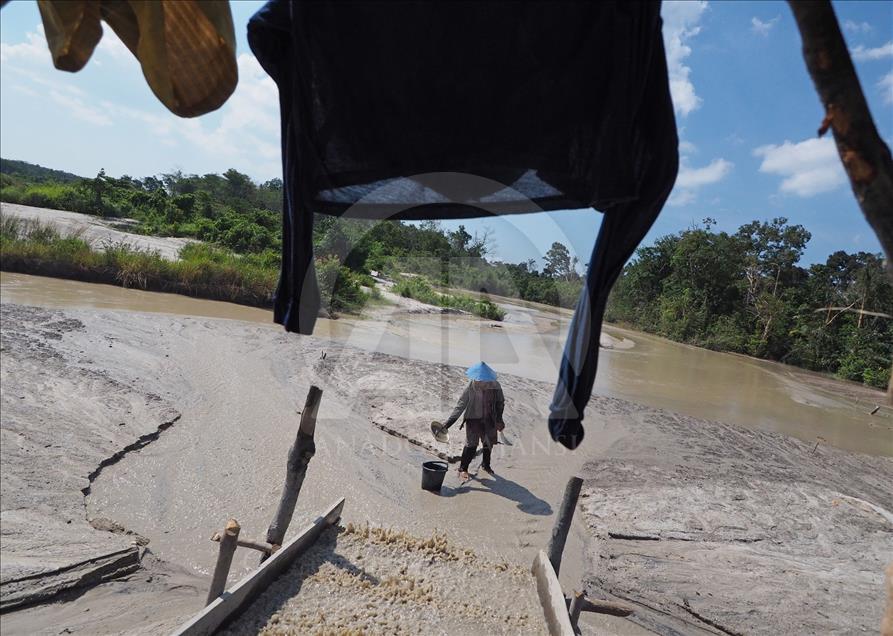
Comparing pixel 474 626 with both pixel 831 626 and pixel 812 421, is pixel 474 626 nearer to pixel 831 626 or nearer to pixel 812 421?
pixel 831 626

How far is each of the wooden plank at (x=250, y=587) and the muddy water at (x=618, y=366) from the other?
28.4 feet

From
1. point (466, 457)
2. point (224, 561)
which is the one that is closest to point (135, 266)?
point (466, 457)

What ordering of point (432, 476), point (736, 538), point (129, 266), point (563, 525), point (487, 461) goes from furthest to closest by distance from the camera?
point (129, 266) < point (487, 461) < point (432, 476) < point (736, 538) < point (563, 525)

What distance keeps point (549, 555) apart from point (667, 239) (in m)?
36.2

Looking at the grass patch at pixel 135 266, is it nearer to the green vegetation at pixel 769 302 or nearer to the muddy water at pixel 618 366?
the muddy water at pixel 618 366

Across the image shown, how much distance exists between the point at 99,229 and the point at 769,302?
30.2 m

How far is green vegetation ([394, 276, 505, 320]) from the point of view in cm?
2311

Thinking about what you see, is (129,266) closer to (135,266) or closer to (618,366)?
(135,266)

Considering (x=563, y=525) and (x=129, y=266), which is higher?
(x=129, y=266)

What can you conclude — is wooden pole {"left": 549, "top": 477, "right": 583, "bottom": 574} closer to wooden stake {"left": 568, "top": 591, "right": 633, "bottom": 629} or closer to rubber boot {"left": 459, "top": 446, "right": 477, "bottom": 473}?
wooden stake {"left": 568, "top": 591, "right": 633, "bottom": 629}

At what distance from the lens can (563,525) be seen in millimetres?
4309

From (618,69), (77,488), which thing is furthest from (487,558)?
(618,69)

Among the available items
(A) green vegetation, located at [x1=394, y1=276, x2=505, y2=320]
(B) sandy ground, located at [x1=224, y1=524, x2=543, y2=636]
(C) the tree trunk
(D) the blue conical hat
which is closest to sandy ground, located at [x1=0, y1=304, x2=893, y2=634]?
(B) sandy ground, located at [x1=224, y1=524, x2=543, y2=636]

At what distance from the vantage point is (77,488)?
15.2ft
